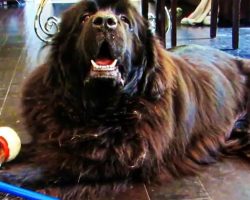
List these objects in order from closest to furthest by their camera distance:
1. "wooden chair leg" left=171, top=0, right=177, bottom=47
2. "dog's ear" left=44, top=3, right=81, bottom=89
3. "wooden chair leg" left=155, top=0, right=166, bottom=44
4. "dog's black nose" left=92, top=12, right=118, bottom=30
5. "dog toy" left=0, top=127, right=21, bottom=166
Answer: "dog's black nose" left=92, top=12, right=118, bottom=30, "dog's ear" left=44, top=3, right=81, bottom=89, "dog toy" left=0, top=127, right=21, bottom=166, "wooden chair leg" left=155, top=0, right=166, bottom=44, "wooden chair leg" left=171, top=0, right=177, bottom=47

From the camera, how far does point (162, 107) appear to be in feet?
5.67

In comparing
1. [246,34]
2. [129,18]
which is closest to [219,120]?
[129,18]

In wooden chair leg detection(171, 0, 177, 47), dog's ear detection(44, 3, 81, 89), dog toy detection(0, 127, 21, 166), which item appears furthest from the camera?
wooden chair leg detection(171, 0, 177, 47)

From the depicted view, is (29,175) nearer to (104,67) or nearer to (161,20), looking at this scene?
(104,67)

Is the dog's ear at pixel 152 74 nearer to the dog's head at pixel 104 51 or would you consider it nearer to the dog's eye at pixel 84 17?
the dog's head at pixel 104 51

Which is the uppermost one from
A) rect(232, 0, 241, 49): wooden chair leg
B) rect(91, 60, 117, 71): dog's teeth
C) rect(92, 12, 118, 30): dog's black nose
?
rect(92, 12, 118, 30): dog's black nose

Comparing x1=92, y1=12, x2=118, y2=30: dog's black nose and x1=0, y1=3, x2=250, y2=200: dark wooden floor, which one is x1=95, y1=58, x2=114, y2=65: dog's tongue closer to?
x1=92, y1=12, x2=118, y2=30: dog's black nose

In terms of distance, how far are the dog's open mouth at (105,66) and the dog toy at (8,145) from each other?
44 centimetres

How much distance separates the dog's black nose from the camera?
153 cm

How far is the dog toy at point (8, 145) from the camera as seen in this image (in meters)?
1.77

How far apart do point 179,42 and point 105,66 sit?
2.60m

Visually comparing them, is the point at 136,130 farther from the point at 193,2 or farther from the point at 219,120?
the point at 193,2

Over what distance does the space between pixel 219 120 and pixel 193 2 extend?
4.19m

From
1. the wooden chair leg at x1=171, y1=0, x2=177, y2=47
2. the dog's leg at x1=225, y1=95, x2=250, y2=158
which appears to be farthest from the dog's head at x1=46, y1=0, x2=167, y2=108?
the wooden chair leg at x1=171, y1=0, x2=177, y2=47
